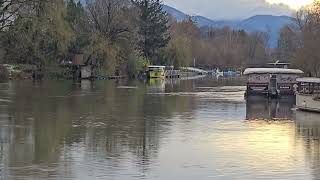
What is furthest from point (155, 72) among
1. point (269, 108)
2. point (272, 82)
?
point (269, 108)

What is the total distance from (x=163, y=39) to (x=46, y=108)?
234 ft

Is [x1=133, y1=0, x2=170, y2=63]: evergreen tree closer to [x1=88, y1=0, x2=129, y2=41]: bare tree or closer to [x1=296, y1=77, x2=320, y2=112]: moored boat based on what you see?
[x1=88, y1=0, x2=129, y2=41]: bare tree

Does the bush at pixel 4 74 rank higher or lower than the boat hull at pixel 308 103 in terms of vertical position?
higher

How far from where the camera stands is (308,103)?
98.0 ft

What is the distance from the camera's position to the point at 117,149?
16219 mm

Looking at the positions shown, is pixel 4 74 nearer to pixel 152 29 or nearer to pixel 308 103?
pixel 152 29

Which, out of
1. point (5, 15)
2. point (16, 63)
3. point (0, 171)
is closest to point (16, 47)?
point (5, 15)

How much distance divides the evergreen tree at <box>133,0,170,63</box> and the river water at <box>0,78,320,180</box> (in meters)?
69.9

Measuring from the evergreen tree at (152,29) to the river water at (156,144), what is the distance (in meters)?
69.9

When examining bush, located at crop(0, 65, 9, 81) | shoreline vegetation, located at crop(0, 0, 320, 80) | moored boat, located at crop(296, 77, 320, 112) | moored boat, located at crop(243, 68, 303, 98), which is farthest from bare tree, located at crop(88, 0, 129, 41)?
moored boat, located at crop(296, 77, 320, 112)

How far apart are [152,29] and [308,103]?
71126 mm

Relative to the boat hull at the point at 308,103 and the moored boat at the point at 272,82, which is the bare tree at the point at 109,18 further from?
the boat hull at the point at 308,103

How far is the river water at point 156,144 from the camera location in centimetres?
1304

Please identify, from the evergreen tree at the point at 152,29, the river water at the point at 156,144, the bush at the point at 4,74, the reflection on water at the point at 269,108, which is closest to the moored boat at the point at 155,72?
the evergreen tree at the point at 152,29
